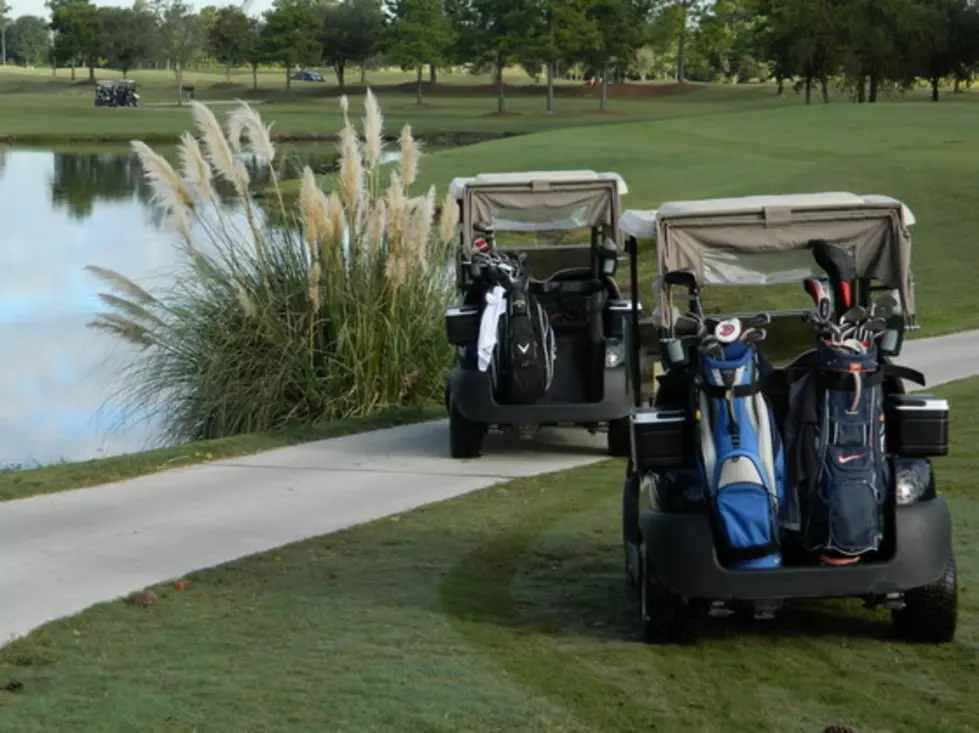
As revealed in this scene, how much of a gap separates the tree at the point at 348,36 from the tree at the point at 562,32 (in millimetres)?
24908

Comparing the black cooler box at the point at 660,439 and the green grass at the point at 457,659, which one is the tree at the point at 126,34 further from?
the black cooler box at the point at 660,439

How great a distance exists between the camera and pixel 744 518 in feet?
19.7

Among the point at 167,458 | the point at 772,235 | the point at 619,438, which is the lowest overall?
the point at 167,458

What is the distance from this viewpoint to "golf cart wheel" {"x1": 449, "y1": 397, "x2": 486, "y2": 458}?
10805 millimetres

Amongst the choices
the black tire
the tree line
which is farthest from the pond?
the tree line

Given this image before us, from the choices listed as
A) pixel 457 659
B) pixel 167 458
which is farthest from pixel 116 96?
pixel 457 659

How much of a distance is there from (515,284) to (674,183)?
87.9 feet

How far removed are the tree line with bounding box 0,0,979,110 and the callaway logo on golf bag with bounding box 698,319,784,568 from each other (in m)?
64.6

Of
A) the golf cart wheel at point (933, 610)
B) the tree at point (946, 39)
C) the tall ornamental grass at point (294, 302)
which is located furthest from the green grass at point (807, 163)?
the tree at point (946, 39)

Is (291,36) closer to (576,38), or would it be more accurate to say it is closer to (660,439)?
(576,38)

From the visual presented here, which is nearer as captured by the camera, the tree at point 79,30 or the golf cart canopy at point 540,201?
the golf cart canopy at point 540,201

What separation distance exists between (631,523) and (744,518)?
1.03m

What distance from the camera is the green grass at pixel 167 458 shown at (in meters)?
10.0

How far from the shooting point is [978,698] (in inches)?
228
